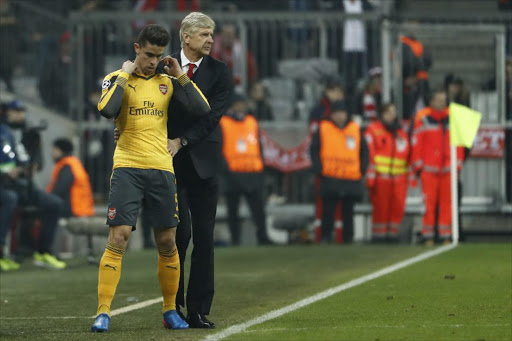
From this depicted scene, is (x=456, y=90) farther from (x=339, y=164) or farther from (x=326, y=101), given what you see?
(x=339, y=164)

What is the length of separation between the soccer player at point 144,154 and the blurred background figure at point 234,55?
12.8 metres

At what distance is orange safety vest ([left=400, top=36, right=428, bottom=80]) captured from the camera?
2048cm

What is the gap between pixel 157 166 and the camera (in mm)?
8297

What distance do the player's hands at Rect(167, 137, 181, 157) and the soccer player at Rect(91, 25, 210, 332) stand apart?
43 millimetres

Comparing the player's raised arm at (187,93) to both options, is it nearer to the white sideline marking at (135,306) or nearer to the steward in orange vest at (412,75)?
the white sideline marking at (135,306)

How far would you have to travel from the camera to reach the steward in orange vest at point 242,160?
19.6 m

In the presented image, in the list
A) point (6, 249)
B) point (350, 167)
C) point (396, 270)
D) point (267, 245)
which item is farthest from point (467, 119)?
point (6, 249)

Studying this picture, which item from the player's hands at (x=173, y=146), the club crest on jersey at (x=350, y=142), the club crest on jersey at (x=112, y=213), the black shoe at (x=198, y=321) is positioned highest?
the player's hands at (x=173, y=146)

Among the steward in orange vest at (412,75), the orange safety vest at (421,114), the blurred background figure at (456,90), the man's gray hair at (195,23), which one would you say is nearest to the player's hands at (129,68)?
the man's gray hair at (195,23)

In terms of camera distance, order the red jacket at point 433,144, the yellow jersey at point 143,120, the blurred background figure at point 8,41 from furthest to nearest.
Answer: the blurred background figure at point 8,41
the red jacket at point 433,144
the yellow jersey at point 143,120

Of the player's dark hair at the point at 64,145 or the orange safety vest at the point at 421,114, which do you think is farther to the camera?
the orange safety vest at the point at 421,114

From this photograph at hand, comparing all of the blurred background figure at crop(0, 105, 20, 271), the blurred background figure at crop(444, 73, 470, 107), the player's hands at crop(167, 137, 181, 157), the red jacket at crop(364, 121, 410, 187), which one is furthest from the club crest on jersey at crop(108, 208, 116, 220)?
the blurred background figure at crop(444, 73, 470, 107)

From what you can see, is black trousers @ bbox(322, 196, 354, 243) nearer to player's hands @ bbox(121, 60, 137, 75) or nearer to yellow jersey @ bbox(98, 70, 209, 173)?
yellow jersey @ bbox(98, 70, 209, 173)

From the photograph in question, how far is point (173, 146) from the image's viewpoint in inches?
333
